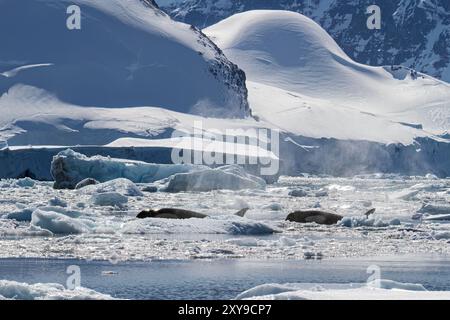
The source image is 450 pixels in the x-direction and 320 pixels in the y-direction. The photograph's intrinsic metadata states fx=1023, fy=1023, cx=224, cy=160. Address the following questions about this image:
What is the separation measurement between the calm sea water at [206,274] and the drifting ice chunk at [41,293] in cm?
53

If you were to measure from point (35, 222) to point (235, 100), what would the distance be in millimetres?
66200

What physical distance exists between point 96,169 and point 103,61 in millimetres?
30612

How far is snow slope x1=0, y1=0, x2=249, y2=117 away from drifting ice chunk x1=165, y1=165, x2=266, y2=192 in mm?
28923

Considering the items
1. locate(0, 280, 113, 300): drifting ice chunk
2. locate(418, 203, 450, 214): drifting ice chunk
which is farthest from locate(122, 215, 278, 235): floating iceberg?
locate(418, 203, 450, 214): drifting ice chunk

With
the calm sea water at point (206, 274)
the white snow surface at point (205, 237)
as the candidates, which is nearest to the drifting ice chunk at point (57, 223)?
the white snow surface at point (205, 237)

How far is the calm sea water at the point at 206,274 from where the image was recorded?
12414 mm

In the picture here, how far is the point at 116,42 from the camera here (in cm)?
7800

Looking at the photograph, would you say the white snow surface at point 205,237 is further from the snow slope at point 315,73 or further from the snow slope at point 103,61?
the snow slope at point 315,73

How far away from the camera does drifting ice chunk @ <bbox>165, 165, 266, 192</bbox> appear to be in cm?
4291

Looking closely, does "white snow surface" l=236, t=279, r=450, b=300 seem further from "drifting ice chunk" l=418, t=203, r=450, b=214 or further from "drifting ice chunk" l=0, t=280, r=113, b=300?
"drifting ice chunk" l=418, t=203, r=450, b=214

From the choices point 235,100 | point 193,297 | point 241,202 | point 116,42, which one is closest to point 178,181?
point 241,202

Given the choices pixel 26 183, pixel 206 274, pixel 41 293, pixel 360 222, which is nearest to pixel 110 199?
pixel 360 222

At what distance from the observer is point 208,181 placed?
43906 millimetres
